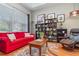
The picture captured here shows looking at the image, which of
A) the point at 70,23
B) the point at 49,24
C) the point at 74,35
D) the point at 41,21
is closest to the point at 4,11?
the point at 41,21

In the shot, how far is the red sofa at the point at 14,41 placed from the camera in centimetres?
245

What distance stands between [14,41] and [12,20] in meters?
0.59

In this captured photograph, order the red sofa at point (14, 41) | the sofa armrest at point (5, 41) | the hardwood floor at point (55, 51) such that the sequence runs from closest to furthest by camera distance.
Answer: the hardwood floor at point (55, 51) < the red sofa at point (14, 41) < the sofa armrest at point (5, 41)

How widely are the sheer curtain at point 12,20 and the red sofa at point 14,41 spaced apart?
0.17 m

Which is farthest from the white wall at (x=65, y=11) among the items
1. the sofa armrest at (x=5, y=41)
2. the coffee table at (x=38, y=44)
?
the sofa armrest at (x=5, y=41)

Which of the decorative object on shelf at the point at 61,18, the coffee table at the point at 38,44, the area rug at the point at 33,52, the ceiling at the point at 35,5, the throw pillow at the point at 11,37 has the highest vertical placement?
the ceiling at the point at 35,5

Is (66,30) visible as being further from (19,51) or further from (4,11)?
(4,11)

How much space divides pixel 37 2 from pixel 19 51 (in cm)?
127

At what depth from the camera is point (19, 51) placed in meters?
2.39

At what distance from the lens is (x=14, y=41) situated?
2.60 metres

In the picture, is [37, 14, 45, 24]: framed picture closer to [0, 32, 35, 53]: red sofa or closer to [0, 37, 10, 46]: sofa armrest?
[0, 32, 35, 53]: red sofa

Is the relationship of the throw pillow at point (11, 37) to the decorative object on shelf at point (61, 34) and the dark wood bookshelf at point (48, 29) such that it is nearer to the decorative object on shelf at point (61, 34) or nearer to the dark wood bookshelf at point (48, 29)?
the dark wood bookshelf at point (48, 29)

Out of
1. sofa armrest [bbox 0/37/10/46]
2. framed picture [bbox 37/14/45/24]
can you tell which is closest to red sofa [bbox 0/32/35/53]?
sofa armrest [bbox 0/37/10/46]

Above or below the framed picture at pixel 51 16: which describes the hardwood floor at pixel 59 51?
below
